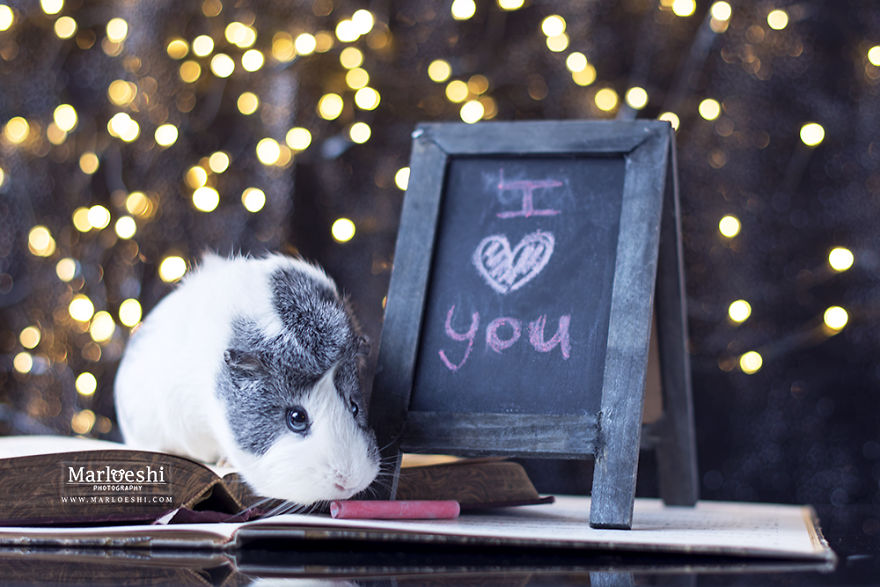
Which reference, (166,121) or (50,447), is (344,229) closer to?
(166,121)

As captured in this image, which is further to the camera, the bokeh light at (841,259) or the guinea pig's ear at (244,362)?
the bokeh light at (841,259)

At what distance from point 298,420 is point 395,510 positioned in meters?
0.20

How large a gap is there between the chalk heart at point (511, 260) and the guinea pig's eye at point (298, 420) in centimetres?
38

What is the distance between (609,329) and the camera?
1298 mm

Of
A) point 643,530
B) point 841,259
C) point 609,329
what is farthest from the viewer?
point 841,259

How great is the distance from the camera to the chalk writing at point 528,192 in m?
1.44

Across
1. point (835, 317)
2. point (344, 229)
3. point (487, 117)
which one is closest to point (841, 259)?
point (835, 317)

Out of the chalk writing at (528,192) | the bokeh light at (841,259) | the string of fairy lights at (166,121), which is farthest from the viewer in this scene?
the string of fairy lights at (166,121)

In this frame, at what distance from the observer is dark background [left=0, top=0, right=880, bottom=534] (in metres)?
1.96

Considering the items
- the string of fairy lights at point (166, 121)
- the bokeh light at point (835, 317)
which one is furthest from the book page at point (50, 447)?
the bokeh light at point (835, 317)

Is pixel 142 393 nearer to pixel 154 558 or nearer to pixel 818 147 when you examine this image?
pixel 154 558

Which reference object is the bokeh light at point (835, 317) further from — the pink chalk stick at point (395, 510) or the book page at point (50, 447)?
the book page at point (50, 447)

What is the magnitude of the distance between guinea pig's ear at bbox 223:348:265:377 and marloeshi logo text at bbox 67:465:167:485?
0.18 meters

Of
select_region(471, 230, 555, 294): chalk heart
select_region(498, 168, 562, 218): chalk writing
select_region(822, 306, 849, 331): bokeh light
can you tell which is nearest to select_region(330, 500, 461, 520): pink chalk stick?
select_region(471, 230, 555, 294): chalk heart
